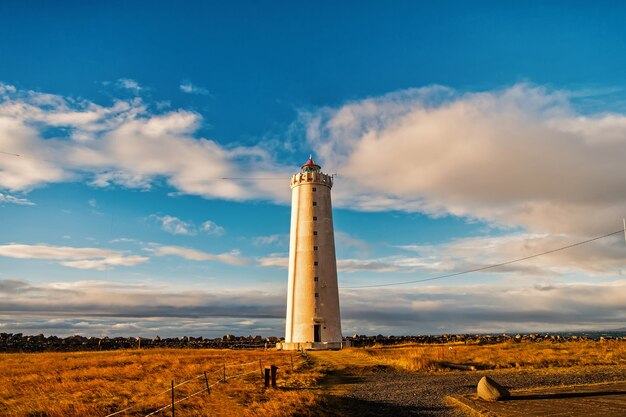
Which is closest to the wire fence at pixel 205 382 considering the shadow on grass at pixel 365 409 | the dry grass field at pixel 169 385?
the dry grass field at pixel 169 385

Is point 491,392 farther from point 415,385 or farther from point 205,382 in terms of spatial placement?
point 205,382

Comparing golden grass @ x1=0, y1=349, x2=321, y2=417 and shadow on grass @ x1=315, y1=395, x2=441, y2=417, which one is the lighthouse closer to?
golden grass @ x1=0, y1=349, x2=321, y2=417

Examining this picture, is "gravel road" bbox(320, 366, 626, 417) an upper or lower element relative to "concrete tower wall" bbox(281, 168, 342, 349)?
lower

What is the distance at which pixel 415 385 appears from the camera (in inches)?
803

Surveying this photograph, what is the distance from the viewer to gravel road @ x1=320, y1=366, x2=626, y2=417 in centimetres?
1524

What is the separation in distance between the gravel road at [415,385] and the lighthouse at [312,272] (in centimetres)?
2069

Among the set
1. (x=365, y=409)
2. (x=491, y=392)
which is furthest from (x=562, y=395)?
(x=365, y=409)

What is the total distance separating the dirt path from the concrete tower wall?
18.5 metres

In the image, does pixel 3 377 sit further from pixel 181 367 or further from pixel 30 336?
pixel 30 336

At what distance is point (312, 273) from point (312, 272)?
0.10m

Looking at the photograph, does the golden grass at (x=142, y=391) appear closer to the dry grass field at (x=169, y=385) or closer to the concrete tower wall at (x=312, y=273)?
the dry grass field at (x=169, y=385)

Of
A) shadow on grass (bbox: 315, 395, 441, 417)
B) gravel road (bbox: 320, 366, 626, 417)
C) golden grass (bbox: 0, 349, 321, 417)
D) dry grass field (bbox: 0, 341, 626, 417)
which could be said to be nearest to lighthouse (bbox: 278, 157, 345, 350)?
dry grass field (bbox: 0, 341, 626, 417)

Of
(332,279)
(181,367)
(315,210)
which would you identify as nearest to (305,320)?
(332,279)

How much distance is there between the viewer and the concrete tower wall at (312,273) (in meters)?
47.1
